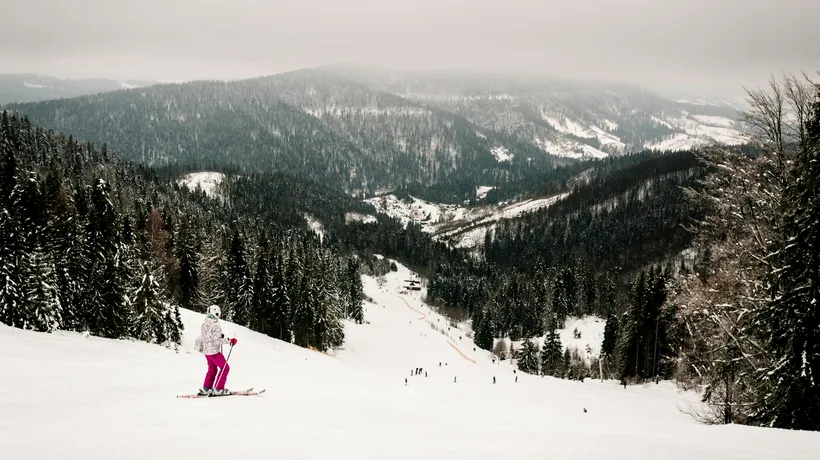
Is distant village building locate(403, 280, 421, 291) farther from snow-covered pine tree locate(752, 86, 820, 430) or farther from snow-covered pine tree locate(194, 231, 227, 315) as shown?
snow-covered pine tree locate(752, 86, 820, 430)

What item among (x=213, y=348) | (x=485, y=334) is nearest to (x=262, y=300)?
(x=213, y=348)

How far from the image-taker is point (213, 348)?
10688 mm

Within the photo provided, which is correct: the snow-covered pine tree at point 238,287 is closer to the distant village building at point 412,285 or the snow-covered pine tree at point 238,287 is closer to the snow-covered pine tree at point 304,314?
the snow-covered pine tree at point 304,314

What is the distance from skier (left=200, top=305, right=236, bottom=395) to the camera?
10.6 metres

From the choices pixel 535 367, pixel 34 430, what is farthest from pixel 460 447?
pixel 535 367

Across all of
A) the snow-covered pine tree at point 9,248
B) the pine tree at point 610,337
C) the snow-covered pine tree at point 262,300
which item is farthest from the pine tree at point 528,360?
the snow-covered pine tree at point 9,248

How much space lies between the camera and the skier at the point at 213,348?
34.8 feet

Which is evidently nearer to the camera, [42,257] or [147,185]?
[42,257]

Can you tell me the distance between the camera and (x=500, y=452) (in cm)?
662

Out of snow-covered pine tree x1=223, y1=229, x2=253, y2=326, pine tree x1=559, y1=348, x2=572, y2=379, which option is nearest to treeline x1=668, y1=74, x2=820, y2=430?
snow-covered pine tree x1=223, y1=229, x2=253, y2=326

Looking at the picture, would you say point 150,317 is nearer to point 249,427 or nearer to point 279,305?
point 249,427

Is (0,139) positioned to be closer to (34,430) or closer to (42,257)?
(42,257)

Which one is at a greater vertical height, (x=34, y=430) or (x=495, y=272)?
(x=34, y=430)

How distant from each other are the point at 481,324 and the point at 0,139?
125 metres
